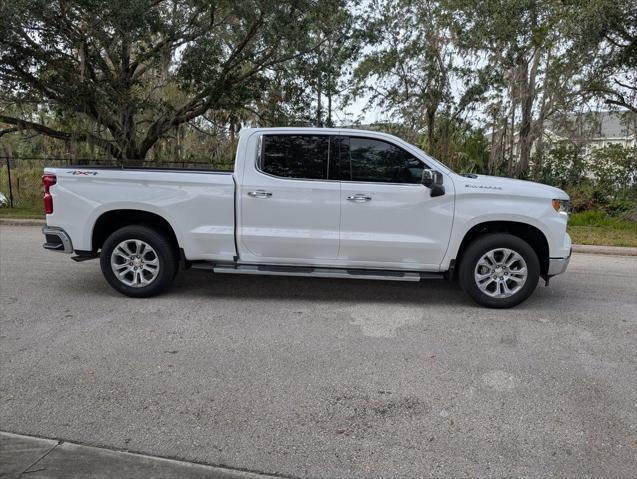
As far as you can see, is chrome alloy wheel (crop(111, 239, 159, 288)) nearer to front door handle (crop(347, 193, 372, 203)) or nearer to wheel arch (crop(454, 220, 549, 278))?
front door handle (crop(347, 193, 372, 203))

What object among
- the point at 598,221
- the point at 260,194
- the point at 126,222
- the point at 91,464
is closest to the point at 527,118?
the point at 598,221

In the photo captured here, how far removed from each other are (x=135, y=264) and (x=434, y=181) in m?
3.55

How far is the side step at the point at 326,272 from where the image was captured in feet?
18.4

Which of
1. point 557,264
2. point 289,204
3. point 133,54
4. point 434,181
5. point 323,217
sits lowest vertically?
point 557,264

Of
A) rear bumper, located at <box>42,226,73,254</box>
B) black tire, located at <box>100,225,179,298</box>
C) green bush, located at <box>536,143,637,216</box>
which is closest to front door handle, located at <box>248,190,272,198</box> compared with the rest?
black tire, located at <box>100,225,179,298</box>

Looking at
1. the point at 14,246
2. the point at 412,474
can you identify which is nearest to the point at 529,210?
the point at 412,474

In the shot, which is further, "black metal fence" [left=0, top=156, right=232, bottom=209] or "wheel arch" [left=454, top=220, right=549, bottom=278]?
"black metal fence" [left=0, top=156, right=232, bottom=209]

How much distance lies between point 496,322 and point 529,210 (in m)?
1.29

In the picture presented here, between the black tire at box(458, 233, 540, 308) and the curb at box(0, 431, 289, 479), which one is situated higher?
the black tire at box(458, 233, 540, 308)

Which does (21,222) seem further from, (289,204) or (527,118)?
(527,118)

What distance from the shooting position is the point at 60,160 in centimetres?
1594

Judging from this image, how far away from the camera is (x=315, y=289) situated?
6445 millimetres

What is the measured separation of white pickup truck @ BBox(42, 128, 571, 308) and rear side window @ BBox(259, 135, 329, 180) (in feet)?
0.04

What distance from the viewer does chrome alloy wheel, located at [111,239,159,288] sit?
583 cm
